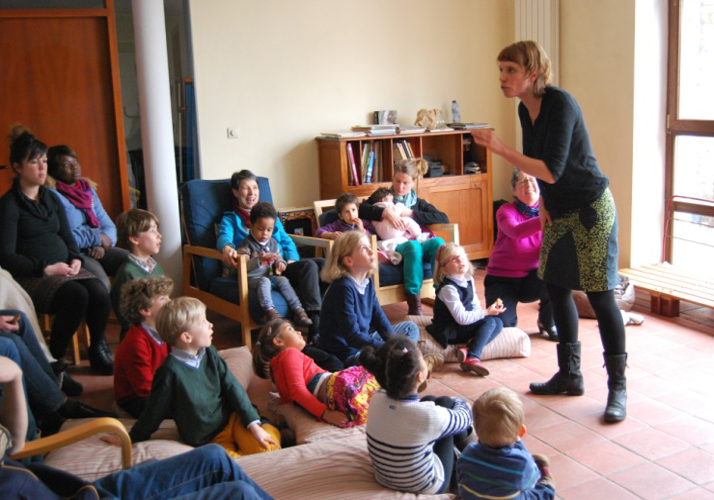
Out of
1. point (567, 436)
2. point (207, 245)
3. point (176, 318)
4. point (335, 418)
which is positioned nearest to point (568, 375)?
point (567, 436)

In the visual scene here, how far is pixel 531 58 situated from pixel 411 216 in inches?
85.0

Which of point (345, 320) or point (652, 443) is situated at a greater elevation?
point (345, 320)

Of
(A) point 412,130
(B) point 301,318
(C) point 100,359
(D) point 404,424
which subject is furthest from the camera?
(A) point 412,130

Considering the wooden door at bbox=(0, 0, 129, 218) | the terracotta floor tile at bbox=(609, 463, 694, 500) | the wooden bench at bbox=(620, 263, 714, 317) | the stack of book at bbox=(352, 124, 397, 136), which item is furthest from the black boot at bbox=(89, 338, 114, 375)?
the wooden bench at bbox=(620, 263, 714, 317)

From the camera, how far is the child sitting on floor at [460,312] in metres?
4.04

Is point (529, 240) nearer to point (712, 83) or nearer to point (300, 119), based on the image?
point (712, 83)

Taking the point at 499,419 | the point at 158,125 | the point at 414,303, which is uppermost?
the point at 158,125

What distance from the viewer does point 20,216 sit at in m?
4.05

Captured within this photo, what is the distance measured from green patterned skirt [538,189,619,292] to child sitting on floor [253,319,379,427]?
1.00 m

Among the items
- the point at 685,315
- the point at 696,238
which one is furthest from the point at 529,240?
the point at 696,238

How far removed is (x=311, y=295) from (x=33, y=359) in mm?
1823

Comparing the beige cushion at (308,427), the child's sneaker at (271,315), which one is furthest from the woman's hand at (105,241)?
the beige cushion at (308,427)

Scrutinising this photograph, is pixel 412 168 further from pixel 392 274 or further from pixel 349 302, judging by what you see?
pixel 349 302

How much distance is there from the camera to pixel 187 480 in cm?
205
